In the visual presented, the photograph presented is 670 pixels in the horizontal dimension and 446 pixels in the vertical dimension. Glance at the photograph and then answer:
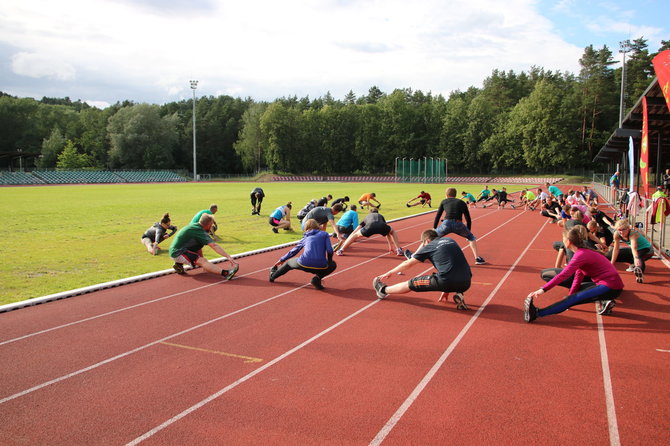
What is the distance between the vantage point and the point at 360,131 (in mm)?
96750

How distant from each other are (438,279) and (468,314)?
32.0 inches

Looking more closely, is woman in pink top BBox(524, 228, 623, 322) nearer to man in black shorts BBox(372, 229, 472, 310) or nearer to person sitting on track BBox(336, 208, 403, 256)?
man in black shorts BBox(372, 229, 472, 310)

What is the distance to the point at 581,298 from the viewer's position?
6691 mm

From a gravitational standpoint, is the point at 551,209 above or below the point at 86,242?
above

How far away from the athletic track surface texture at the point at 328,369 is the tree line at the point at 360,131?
75093 mm

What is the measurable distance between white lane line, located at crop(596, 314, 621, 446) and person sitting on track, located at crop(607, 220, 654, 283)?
141 inches

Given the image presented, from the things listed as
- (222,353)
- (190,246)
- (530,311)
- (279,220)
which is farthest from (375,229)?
(222,353)

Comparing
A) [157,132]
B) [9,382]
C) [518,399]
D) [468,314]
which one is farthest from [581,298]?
[157,132]

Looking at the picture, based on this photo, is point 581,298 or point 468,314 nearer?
point 581,298

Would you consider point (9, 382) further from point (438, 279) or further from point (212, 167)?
point (212, 167)

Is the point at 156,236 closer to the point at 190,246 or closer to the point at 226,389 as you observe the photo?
the point at 190,246

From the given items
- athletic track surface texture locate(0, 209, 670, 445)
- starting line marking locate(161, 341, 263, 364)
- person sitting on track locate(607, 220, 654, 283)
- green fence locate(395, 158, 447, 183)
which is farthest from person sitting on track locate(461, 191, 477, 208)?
green fence locate(395, 158, 447, 183)

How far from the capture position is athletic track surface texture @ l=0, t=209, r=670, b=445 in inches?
161

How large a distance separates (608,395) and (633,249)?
19.2 feet
